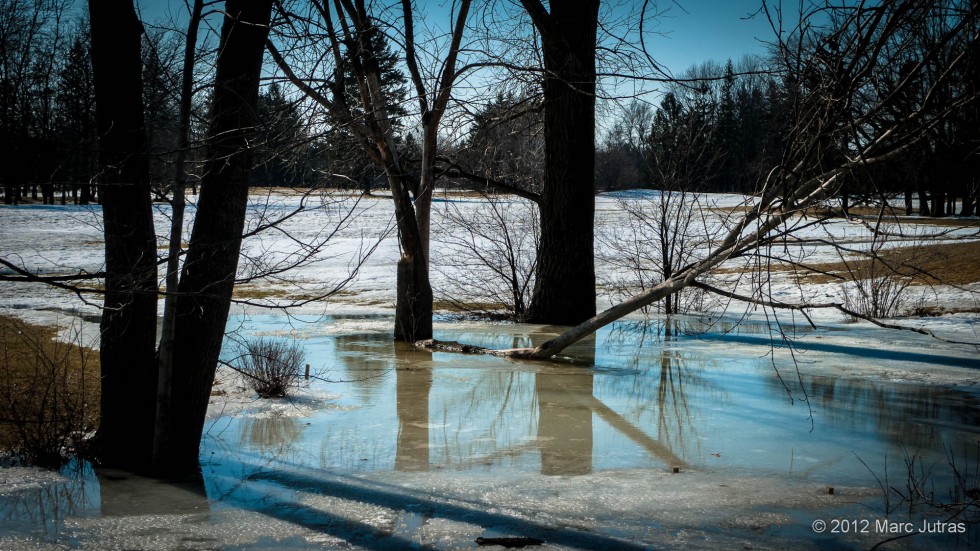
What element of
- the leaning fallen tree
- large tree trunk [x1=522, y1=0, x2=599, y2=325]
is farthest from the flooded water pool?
large tree trunk [x1=522, y1=0, x2=599, y2=325]

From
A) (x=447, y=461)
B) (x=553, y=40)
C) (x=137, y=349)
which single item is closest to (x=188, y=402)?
(x=137, y=349)

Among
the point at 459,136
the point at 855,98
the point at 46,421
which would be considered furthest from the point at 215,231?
the point at 459,136

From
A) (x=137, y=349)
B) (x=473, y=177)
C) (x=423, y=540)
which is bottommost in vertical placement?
(x=423, y=540)

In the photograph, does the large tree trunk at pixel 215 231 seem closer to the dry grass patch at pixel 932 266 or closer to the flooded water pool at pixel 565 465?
the flooded water pool at pixel 565 465

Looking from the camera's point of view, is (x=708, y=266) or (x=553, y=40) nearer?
(x=708, y=266)

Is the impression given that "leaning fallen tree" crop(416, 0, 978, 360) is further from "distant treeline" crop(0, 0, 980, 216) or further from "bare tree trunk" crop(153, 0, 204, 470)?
"bare tree trunk" crop(153, 0, 204, 470)

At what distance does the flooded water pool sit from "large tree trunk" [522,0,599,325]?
329 cm

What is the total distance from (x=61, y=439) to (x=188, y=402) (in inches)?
53.3

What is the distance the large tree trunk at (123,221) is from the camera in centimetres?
569

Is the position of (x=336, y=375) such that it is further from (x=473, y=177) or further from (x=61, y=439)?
(x=473, y=177)

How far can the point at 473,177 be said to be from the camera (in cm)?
1362

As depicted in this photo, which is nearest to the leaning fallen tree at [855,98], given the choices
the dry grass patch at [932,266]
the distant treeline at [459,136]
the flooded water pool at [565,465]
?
the distant treeline at [459,136]

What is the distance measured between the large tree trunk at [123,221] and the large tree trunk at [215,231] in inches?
10.8

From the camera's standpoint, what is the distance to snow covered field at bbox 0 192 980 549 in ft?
16.0
